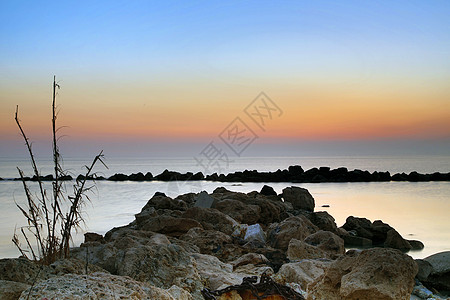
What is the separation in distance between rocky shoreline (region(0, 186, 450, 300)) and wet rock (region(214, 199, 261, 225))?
5 cm

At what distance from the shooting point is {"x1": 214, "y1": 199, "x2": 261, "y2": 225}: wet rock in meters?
10.7

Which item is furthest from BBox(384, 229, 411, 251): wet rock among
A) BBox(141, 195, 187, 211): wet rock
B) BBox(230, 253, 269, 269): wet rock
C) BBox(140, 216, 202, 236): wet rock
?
BBox(230, 253, 269, 269): wet rock

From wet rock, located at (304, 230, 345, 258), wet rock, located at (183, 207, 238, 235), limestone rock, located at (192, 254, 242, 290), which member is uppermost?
wet rock, located at (183, 207, 238, 235)

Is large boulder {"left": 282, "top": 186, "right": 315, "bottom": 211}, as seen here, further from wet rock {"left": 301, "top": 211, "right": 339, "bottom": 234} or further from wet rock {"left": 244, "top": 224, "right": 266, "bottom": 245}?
wet rock {"left": 244, "top": 224, "right": 266, "bottom": 245}

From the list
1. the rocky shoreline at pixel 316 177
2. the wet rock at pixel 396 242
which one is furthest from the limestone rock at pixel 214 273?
the rocky shoreline at pixel 316 177

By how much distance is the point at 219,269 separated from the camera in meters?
4.65

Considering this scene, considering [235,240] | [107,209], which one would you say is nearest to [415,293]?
[235,240]

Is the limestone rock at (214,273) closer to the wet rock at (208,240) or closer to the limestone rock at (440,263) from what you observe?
the wet rock at (208,240)

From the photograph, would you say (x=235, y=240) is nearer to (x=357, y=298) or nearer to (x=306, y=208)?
(x=357, y=298)

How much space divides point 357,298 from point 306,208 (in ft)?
40.8

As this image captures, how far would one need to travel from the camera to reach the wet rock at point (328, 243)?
7.46 m

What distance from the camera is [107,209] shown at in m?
16.9

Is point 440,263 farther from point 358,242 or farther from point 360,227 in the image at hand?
point 360,227

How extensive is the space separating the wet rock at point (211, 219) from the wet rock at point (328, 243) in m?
1.59
